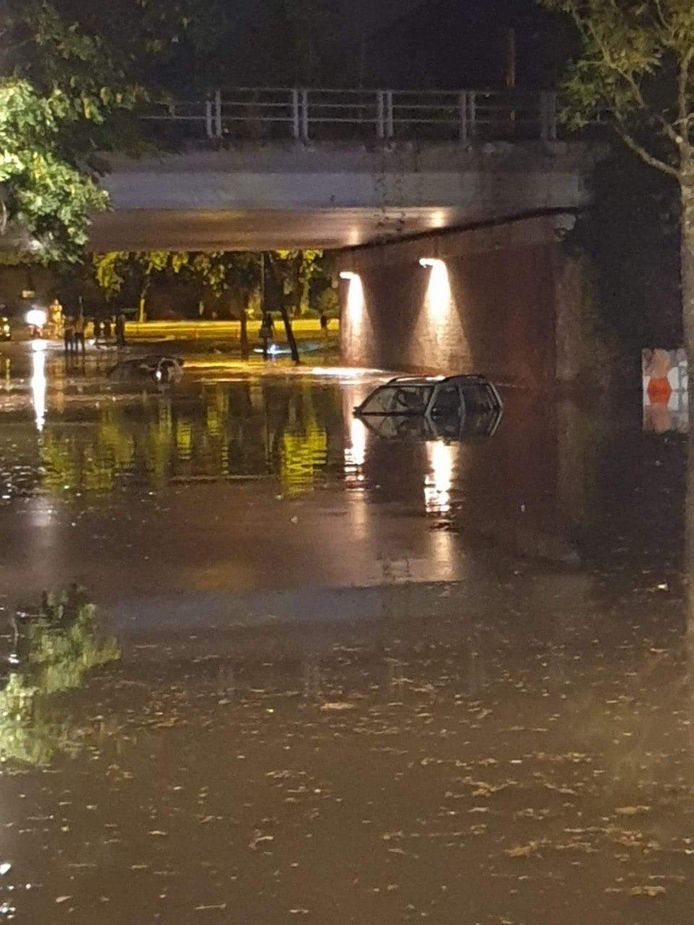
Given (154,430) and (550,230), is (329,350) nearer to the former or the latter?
(550,230)

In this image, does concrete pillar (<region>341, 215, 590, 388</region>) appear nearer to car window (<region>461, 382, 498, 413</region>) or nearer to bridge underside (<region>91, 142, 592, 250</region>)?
bridge underside (<region>91, 142, 592, 250</region>)

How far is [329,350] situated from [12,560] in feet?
180

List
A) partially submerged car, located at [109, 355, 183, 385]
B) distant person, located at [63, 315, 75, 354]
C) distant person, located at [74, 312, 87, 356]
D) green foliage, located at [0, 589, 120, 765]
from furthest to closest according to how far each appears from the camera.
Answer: distant person, located at [63, 315, 75, 354] < distant person, located at [74, 312, 87, 356] < partially submerged car, located at [109, 355, 183, 385] < green foliage, located at [0, 589, 120, 765]

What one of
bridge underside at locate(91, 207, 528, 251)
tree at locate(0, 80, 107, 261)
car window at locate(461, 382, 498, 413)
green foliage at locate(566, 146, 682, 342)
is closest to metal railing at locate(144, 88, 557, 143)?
bridge underside at locate(91, 207, 528, 251)

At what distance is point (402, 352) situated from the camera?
46.8 metres

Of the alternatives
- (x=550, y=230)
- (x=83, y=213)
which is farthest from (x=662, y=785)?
(x=550, y=230)

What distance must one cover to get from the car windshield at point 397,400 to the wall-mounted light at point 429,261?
44.1 feet

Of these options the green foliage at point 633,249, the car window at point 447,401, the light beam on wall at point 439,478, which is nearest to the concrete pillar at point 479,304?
the green foliage at point 633,249

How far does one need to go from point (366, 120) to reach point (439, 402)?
732 cm

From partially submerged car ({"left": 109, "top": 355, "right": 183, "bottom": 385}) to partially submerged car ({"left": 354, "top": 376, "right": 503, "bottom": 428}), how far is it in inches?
652

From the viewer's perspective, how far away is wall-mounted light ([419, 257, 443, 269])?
42969 millimetres

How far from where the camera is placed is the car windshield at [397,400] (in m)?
29.1

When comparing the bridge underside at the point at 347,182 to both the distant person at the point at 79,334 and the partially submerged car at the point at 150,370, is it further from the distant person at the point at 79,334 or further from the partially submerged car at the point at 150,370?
the distant person at the point at 79,334

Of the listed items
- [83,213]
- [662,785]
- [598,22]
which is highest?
[598,22]
